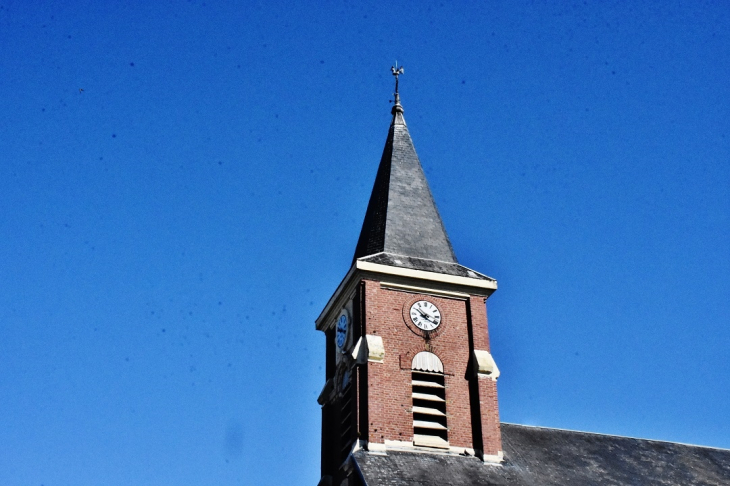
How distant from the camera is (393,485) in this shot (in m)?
23.1

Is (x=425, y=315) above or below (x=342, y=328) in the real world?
above

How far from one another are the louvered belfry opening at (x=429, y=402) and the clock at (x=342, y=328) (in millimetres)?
2570

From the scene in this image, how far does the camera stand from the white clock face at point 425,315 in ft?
89.6

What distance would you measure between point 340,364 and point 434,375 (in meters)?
3.07

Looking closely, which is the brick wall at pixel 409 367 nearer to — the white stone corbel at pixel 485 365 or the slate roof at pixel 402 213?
the white stone corbel at pixel 485 365

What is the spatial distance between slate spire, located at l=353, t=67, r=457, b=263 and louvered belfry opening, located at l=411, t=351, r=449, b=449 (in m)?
3.54

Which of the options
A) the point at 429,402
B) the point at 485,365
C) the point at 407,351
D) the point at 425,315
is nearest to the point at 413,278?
the point at 425,315

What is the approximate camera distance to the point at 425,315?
27.5m

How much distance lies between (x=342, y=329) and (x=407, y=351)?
2.77 metres

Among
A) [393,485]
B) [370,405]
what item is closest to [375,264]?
[370,405]

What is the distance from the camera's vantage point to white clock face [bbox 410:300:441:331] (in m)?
27.3

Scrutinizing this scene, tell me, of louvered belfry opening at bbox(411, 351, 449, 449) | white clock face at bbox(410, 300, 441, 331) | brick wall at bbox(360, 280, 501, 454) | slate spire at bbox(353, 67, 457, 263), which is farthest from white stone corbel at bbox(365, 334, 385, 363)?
slate spire at bbox(353, 67, 457, 263)

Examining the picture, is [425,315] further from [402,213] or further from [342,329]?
[402,213]

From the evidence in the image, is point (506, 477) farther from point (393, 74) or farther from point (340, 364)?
point (393, 74)
